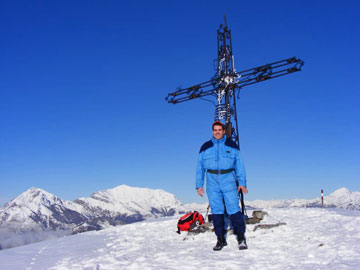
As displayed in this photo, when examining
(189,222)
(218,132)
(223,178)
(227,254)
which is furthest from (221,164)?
(189,222)

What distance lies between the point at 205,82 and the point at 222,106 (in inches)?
65.7

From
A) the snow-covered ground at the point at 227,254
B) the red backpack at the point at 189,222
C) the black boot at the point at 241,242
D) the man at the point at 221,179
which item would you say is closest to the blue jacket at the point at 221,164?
the man at the point at 221,179

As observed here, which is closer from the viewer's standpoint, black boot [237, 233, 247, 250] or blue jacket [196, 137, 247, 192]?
black boot [237, 233, 247, 250]

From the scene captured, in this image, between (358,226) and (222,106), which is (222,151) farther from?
(222,106)

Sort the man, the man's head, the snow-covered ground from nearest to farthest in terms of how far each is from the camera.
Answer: the snow-covered ground < the man < the man's head

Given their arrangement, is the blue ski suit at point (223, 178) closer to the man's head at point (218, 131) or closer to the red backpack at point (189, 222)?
the man's head at point (218, 131)

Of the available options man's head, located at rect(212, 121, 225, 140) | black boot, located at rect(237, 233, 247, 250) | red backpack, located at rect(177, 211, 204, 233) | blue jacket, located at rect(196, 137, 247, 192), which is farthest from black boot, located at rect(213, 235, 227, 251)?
red backpack, located at rect(177, 211, 204, 233)

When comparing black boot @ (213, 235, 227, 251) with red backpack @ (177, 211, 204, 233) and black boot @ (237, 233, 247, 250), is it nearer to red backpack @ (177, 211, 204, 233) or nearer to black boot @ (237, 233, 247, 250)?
black boot @ (237, 233, 247, 250)

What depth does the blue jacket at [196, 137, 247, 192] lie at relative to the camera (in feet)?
21.9

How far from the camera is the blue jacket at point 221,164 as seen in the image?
21.9 feet

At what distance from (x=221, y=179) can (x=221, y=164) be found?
13.8 inches

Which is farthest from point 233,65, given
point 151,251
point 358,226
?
point 151,251

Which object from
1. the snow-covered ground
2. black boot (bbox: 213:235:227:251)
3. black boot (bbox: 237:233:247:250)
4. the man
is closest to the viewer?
the snow-covered ground

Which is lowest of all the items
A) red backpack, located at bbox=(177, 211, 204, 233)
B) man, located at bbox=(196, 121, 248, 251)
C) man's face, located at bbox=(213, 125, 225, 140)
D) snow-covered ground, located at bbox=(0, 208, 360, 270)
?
snow-covered ground, located at bbox=(0, 208, 360, 270)
